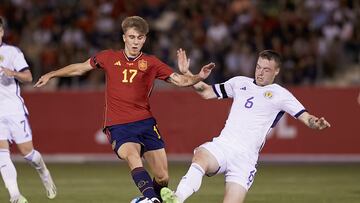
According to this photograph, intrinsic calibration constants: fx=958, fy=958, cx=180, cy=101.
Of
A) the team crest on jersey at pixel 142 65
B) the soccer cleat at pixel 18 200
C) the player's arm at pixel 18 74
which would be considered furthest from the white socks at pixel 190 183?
the player's arm at pixel 18 74

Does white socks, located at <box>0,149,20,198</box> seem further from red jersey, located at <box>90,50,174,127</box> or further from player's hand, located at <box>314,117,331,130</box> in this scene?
player's hand, located at <box>314,117,331,130</box>

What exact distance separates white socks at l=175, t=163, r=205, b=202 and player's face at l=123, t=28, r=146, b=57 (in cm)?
165

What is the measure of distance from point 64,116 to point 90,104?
0.69 m

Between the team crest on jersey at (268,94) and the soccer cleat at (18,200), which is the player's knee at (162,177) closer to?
the team crest on jersey at (268,94)

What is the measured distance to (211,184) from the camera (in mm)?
16406

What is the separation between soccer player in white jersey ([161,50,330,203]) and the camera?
33.5ft

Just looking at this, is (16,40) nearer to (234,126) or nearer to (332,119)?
(332,119)

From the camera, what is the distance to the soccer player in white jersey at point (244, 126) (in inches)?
402

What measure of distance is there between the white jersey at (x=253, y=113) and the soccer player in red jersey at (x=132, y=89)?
568 mm

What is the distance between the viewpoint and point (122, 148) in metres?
10.7

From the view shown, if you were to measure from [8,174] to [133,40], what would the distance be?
2673 millimetres

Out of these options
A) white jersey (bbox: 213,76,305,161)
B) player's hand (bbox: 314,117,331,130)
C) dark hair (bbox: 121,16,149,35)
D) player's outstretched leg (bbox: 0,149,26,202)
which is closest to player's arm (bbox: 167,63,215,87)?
white jersey (bbox: 213,76,305,161)

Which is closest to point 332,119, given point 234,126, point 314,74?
point 314,74

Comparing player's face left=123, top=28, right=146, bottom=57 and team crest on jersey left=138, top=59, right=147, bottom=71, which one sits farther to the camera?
team crest on jersey left=138, top=59, right=147, bottom=71
